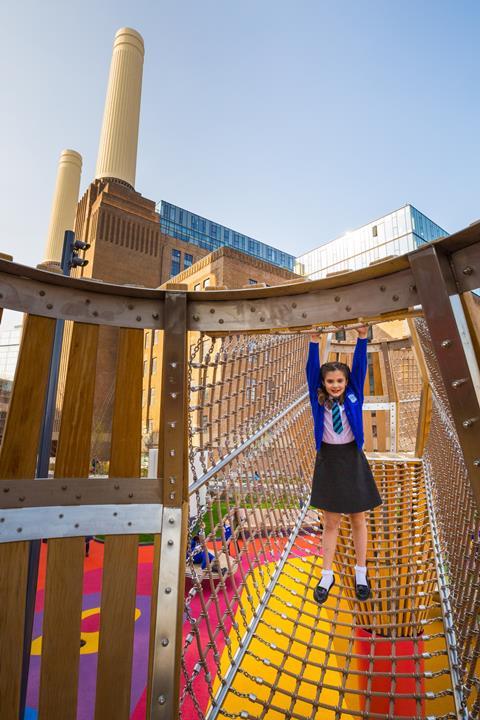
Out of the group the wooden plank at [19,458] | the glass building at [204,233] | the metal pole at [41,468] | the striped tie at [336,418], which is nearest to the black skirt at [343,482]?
the striped tie at [336,418]

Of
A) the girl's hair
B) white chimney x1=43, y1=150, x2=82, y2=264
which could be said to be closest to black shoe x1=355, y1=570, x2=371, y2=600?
the girl's hair

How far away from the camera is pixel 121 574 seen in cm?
165

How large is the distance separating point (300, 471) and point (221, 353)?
238 centimetres

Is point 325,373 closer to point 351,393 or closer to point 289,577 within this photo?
point 351,393

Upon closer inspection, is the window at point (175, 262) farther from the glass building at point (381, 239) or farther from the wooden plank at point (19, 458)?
the wooden plank at point (19, 458)

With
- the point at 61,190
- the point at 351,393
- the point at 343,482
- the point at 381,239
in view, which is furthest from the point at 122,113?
the point at 343,482

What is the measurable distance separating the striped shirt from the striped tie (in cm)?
2

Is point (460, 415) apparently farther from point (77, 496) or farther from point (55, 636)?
point (55, 636)

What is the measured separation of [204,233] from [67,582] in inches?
1657

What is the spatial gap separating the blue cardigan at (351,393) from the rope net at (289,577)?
553 millimetres

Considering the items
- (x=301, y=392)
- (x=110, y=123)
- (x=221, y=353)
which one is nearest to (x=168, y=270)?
(x=110, y=123)

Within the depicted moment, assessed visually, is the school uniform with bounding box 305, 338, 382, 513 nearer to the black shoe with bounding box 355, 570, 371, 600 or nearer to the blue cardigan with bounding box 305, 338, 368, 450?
the blue cardigan with bounding box 305, 338, 368, 450

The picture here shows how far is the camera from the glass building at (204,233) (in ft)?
127

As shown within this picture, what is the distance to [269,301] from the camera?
69.1 inches
